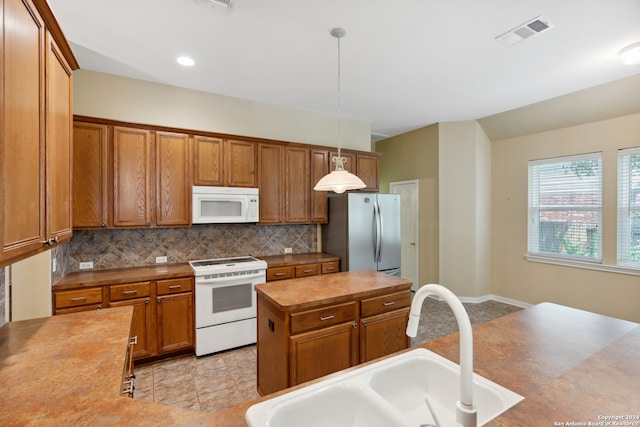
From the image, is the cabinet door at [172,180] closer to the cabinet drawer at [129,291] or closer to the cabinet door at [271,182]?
the cabinet drawer at [129,291]

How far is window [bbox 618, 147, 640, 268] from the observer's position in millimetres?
3582

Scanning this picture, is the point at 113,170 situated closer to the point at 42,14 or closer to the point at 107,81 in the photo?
the point at 107,81

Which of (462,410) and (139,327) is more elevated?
(462,410)

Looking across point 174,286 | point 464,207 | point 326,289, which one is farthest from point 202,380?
point 464,207

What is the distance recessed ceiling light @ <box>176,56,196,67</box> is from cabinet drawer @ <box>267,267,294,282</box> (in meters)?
2.36

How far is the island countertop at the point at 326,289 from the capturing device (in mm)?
2049

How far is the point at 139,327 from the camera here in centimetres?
287

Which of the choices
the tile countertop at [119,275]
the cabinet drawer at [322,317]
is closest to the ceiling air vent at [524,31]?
the cabinet drawer at [322,317]

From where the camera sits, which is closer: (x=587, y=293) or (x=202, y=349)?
(x=202, y=349)

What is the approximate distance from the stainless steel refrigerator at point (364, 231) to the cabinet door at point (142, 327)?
2.31 m

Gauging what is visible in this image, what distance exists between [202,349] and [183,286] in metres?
0.70

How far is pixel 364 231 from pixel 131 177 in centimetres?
284

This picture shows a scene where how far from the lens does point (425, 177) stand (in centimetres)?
529

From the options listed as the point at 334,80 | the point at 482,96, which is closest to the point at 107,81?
the point at 334,80
